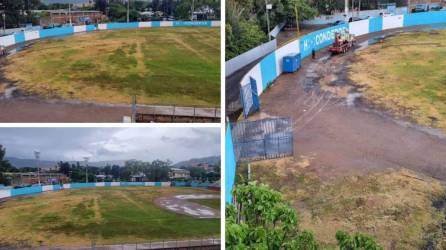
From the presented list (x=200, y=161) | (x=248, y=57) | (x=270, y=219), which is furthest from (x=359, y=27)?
(x=200, y=161)

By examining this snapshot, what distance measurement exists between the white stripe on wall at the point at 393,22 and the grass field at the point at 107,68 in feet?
93.7

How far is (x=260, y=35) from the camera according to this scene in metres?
25.0

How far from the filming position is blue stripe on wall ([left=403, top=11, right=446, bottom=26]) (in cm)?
3531

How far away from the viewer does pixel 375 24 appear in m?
33.9

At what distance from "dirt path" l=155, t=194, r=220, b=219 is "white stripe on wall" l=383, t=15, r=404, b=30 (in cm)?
3449

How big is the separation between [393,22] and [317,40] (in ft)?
34.1

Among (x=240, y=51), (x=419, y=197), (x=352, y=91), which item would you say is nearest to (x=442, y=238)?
(x=419, y=197)

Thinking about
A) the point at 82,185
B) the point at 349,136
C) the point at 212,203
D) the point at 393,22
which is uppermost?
→ the point at 393,22

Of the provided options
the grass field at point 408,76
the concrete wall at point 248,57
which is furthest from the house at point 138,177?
the concrete wall at point 248,57

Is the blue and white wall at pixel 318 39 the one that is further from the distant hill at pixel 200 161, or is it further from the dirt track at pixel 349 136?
the distant hill at pixel 200 161

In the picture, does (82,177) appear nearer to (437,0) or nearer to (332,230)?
(332,230)

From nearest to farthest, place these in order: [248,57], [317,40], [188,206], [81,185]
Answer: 1. [81,185]
2. [188,206]
3. [248,57]
4. [317,40]

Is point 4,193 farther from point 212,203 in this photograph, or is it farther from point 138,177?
point 212,203

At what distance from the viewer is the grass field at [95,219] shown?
299 centimetres
